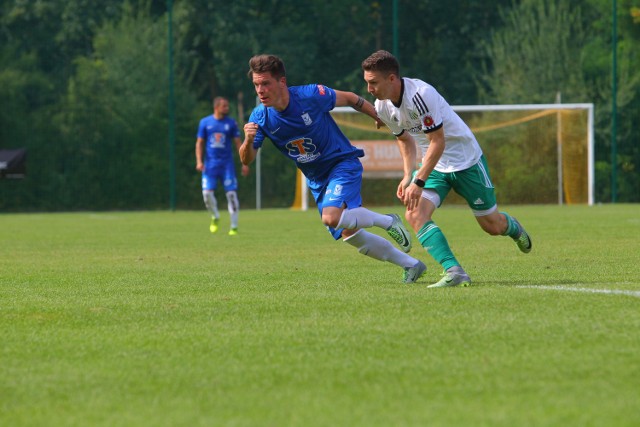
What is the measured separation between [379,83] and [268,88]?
33.3 inches

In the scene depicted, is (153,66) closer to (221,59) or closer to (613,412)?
(221,59)

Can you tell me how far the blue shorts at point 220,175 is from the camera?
60.4ft

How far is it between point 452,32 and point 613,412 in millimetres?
40601

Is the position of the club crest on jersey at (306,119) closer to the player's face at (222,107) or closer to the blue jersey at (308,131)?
the blue jersey at (308,131)

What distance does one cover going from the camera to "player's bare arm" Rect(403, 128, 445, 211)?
7746 mm

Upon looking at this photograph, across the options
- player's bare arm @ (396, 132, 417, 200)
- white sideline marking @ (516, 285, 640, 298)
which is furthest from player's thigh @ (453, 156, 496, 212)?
white sideline marking @ (516, 285, 640, 298)

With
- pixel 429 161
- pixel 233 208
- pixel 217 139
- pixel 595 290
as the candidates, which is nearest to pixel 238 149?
pixel 233 208

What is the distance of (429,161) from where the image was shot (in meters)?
7.75

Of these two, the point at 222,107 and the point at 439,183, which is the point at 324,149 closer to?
the point at 439,183

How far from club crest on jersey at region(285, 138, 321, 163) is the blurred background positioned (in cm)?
1871

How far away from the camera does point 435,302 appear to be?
6613mm

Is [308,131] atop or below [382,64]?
below

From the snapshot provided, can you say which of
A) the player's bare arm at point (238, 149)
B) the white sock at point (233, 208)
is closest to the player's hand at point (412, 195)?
the player's bare arm at point (238, 149)

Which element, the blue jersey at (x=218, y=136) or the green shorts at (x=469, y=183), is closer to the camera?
the green shorts at (x=469, y=183)
